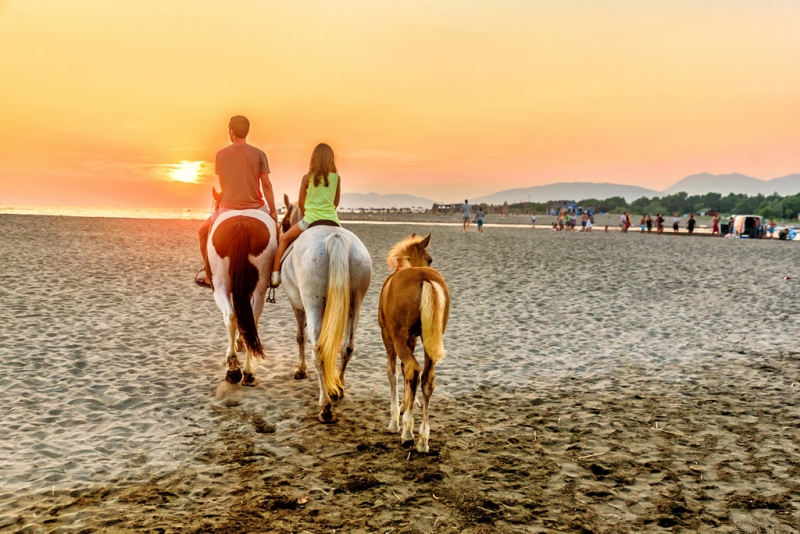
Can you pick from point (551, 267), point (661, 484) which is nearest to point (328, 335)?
point (661, 484)

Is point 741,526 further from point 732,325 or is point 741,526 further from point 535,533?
point 732,325

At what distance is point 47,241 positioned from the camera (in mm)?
22125

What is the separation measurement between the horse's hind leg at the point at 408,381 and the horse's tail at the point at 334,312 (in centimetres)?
77

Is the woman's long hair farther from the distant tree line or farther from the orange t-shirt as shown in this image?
the distant tree line

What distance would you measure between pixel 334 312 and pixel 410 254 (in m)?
0.99

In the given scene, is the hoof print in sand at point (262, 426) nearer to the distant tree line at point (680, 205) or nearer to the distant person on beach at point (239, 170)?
the distant person on beach at point (239, 170)

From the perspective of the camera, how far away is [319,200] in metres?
5.76

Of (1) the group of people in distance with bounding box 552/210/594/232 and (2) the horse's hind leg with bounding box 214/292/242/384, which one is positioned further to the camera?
(1) the group of people in distance with bounding box 552/210/594/232

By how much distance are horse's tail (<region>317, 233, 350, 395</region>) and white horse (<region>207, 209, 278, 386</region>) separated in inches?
47.8

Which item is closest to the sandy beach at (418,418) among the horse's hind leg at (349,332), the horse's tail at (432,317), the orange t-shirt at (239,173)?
the horse's hind leg at (349,332)

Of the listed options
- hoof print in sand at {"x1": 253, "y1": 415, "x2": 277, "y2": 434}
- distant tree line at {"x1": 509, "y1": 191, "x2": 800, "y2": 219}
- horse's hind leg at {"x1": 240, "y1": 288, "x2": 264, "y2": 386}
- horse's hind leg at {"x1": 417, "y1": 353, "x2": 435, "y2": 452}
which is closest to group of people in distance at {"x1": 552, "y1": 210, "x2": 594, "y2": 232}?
horse's hind leg at {"x1": 240, "y1": 288, "x2": 264, "y2": 386}

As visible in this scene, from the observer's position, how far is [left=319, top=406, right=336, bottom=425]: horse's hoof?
512 cm

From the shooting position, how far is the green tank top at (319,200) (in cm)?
575

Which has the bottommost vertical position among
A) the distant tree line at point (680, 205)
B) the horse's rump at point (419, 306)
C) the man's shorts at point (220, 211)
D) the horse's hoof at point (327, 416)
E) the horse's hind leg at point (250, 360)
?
the horse's hoof at point (327, 416)
